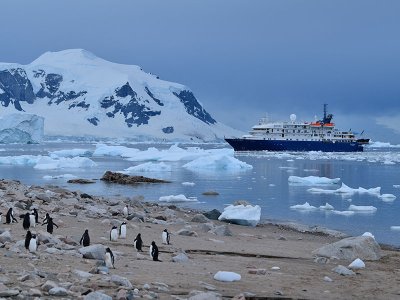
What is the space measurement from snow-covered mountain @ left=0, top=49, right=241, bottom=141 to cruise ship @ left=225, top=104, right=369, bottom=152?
79652 mm

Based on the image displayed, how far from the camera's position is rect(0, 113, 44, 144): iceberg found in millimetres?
77625

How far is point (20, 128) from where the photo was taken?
79.1m

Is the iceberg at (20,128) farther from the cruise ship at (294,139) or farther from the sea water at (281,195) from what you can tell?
the sea water at (281,195)

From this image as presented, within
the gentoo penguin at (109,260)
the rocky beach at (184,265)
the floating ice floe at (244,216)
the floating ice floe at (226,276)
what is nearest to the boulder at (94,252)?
the rocky beach at (184,265)

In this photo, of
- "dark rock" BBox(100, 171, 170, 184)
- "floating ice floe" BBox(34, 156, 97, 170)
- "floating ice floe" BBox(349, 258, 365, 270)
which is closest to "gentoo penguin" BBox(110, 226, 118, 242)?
"floating ice floe" BBox(349, 258, 365, 270)

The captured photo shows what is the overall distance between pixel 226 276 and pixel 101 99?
511 ft

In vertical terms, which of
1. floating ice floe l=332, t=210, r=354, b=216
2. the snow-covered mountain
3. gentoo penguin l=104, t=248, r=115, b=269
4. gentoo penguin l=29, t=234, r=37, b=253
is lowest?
floating ice floe l=332, t=210, r=354, b=216

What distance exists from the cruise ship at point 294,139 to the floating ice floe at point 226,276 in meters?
61.5

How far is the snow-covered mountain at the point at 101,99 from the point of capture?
155250 mm

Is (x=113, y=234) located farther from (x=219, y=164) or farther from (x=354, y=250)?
(x=219, y=164)

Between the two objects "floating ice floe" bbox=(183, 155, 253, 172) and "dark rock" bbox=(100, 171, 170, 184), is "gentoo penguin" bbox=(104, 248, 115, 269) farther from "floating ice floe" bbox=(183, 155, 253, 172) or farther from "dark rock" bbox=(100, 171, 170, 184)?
→ "floating ice floe" bbox=(183, 155, 253, 172)

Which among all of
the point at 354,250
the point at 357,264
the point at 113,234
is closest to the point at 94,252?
the point at 113,234

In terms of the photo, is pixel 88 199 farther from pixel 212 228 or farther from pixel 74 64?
pixel 74 64

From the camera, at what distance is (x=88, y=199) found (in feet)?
50.1
